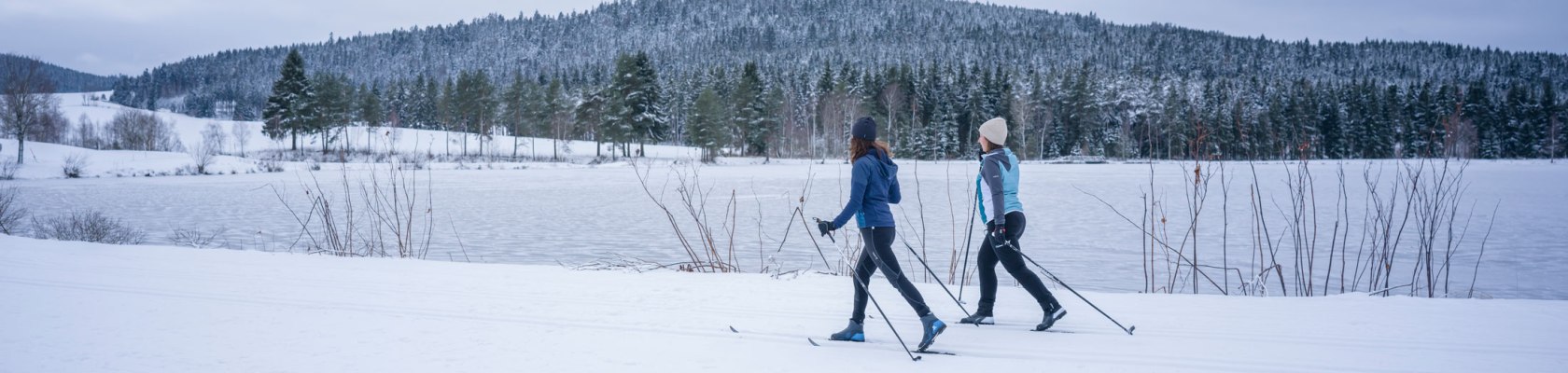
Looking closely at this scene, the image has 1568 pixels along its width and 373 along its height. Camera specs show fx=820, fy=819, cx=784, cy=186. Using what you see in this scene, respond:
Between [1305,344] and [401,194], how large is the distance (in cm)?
1781

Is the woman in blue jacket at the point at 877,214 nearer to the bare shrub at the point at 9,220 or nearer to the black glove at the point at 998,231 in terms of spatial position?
the black glove at the point at 998,231

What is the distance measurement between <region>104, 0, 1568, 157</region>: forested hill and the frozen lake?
4633 mm

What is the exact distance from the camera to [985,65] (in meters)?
106

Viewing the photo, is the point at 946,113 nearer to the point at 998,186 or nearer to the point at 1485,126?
the point at 1485,126

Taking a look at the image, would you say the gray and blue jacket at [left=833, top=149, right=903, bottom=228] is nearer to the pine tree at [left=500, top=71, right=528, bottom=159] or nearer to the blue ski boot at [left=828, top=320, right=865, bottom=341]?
the blue ski boot at [left=828, top=320, right=865, bottom=341]

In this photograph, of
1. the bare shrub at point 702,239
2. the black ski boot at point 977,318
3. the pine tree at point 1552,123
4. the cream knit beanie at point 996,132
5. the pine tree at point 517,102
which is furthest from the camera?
the pine tree at point 517,102

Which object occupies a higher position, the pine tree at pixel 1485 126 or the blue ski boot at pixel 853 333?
the pine tree at pixel 1485 126

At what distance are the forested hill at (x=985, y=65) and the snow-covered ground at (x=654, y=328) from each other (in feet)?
55.6

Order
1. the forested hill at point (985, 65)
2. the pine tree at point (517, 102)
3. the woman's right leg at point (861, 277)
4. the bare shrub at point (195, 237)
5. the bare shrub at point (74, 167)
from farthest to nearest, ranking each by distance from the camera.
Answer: the forested hill at point (985, 65) → the pine tree at point (517, 102) → the bare shrub at point (74, 167) → the bare shrub at point (195, 237) → the woman's right leg at point (861, 277)

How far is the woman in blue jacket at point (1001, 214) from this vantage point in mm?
4254

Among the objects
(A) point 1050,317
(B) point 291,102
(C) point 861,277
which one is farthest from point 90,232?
(B) point 291,102

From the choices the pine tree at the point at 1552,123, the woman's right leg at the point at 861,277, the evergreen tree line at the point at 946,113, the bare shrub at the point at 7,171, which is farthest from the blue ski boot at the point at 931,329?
the pine tree at the point at 1552,123

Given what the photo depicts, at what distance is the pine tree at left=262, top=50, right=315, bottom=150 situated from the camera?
49.2 meters

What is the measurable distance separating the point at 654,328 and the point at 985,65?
106m
